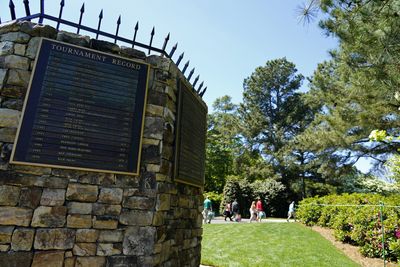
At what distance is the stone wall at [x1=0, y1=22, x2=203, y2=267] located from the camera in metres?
2.88

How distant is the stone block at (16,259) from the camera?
2764mm

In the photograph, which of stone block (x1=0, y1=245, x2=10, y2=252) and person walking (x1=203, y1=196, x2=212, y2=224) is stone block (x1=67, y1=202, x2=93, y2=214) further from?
person walking (x1=203, y1=196, x2=212, y2=224)

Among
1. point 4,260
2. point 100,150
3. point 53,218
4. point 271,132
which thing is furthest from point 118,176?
point 271,132

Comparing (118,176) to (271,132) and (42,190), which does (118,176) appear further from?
(271,132)

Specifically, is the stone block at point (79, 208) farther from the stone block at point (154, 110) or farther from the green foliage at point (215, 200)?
the green foliage at point (215, 200)

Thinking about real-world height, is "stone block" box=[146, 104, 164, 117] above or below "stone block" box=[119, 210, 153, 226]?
above

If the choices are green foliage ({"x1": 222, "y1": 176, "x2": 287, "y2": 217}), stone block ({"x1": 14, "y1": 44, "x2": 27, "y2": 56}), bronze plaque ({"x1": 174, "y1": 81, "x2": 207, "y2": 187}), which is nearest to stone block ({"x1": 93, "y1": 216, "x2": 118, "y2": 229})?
bronze plaque ({"x1": 174, "y1": 81, "x2": 207, "y2": 187})

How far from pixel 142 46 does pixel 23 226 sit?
2.55 m

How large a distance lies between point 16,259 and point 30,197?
0.59 metres

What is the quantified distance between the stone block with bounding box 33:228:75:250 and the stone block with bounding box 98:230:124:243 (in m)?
0.28

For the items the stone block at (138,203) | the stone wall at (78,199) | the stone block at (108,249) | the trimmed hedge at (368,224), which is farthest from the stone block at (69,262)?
the trimmed hedge at (368,224)

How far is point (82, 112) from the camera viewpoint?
3.29m

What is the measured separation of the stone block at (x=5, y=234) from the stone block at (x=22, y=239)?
0.04 m

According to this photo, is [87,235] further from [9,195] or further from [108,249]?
[9,195]
